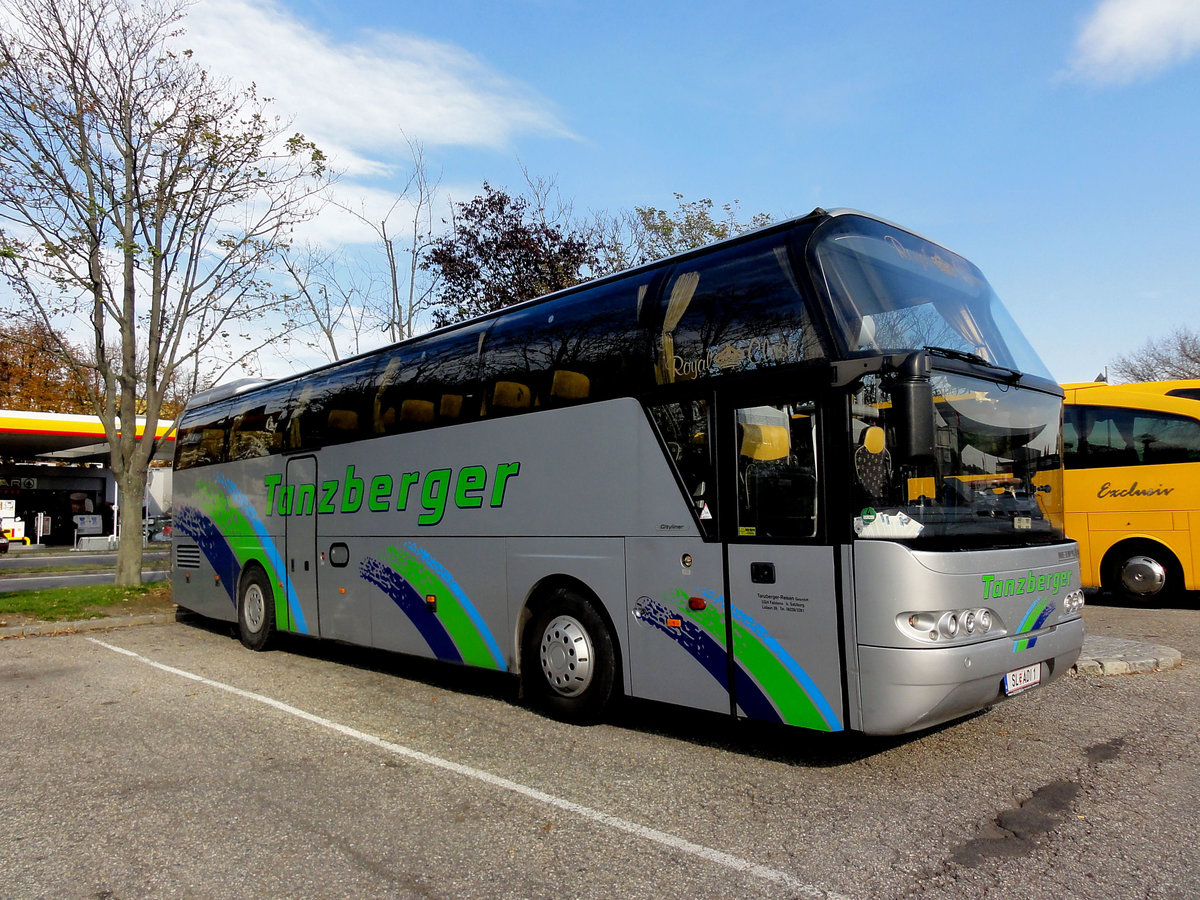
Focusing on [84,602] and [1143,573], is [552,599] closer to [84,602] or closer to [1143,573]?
[1143,573]

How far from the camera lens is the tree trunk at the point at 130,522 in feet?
52.6

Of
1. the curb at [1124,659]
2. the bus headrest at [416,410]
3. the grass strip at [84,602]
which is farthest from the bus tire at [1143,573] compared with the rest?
the grass strip at [84,602]

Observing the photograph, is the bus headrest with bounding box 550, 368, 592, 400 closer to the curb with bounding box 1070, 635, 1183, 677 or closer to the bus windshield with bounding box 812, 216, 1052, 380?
the bus windshield with bounding box 812, 216, 1052, 380

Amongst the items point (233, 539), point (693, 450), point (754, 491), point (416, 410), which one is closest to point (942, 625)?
point (754, 491)

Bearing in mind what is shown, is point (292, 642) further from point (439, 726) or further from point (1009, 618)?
point (1009, 618)

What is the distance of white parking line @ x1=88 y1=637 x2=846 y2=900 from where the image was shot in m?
3.92

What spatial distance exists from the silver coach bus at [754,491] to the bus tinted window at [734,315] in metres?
0.02

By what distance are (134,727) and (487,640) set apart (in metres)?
2.85

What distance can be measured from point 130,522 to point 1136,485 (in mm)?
16745

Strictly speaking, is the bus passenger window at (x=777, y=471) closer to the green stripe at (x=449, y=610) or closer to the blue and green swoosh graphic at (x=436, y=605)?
the blue and green swoosh graphic at (x=436, y=605)

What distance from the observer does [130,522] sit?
16.1 meters

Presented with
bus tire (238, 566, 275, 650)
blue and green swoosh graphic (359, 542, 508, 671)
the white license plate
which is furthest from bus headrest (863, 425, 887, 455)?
bus tire (238, 566, 275, 650)

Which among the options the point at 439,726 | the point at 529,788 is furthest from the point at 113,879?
the point at 439,726

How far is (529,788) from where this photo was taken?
525 centimetres
